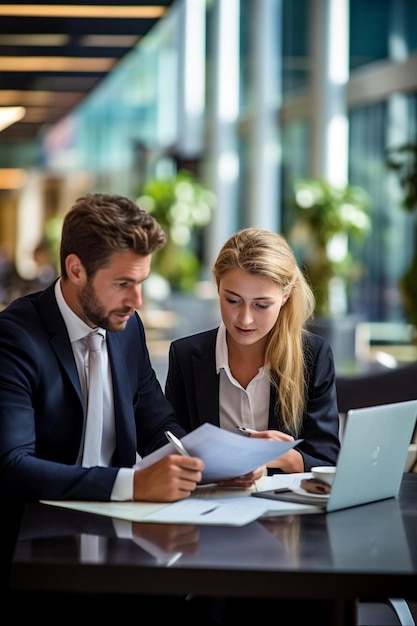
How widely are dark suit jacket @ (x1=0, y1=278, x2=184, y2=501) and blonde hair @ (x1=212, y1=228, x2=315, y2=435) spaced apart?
317 mm

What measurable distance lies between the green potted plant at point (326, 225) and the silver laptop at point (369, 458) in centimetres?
996

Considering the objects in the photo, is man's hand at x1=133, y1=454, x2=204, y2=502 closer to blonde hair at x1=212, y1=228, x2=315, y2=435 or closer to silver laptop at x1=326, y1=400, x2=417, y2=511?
silver laptop at x1=326, y1=400, x2=417, y2=511

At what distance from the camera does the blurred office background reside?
1299 cm

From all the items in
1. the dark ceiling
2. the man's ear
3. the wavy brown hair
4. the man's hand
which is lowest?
the man's hand

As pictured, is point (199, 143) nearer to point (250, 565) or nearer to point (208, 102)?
point (208, 102)

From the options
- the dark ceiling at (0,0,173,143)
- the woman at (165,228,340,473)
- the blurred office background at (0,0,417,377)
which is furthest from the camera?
the blurred office background at (0,0,417,377)

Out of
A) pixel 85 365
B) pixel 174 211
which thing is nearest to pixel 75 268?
pixel 85 365

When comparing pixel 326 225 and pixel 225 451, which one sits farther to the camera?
pixel 326 225

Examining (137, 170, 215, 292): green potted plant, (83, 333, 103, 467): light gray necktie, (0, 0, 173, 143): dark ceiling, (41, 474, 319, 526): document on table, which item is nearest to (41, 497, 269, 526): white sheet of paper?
(41, 474, 319, 526): document on table

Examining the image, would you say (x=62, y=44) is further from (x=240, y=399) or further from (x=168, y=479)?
(x=168, y=479)

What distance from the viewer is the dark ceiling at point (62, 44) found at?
783 cm

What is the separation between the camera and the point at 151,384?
9.86ft

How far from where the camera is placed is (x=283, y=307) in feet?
10.3

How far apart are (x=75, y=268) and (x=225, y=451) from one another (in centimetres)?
59
